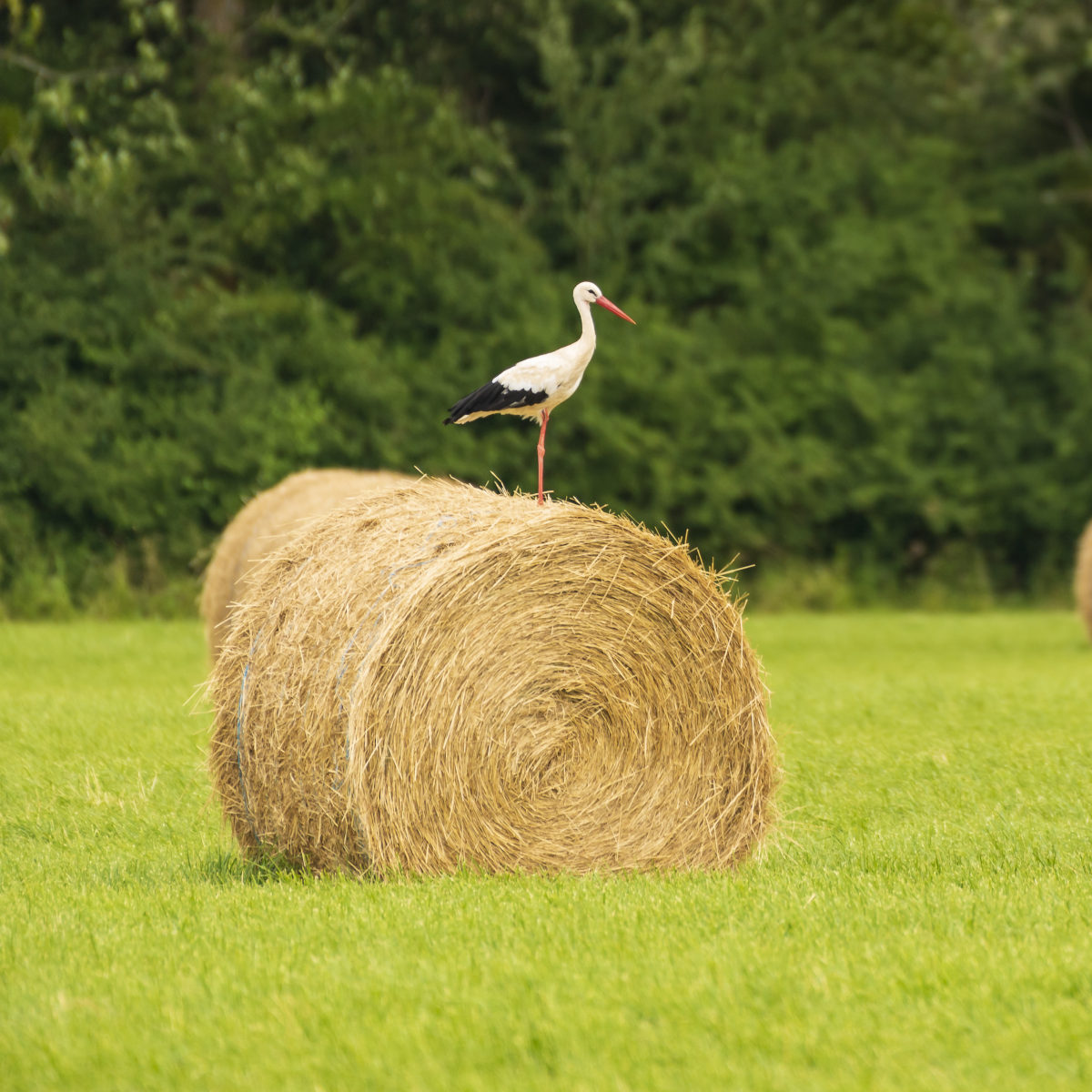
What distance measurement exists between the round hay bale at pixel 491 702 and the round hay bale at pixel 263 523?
16.7ft

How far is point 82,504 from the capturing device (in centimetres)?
1886

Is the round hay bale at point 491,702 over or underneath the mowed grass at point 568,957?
over

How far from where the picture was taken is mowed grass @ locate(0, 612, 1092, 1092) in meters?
3.83

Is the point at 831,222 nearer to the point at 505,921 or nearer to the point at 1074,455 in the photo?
the point at 1074,455

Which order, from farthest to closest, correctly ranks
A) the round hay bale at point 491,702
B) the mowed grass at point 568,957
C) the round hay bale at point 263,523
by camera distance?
the round hay bale at point 263,523 → the round hay bale at point 491,702 → the mowed grass at point 568,957

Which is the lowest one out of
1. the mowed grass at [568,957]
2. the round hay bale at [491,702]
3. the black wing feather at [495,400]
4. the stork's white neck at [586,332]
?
the mowed grass at [568,957]

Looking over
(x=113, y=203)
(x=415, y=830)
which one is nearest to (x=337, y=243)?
(x=113, y=203)

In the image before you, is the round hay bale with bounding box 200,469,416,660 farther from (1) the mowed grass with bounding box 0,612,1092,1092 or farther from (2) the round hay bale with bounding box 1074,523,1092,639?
(2) the round hay bale with bounding box 1074,523,1092,639

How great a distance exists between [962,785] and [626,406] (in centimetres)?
1386

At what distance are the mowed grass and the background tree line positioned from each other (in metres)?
11.7

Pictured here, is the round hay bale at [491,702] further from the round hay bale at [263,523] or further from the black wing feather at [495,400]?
the round hay bale at [263,523]

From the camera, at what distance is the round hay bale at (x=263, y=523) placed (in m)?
11.7

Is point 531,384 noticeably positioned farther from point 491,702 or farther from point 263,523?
point 263,523

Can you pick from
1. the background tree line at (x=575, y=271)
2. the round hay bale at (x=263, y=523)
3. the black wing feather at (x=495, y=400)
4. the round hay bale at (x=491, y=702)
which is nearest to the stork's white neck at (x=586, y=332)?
the black wing feather at (x=495, y=400)
